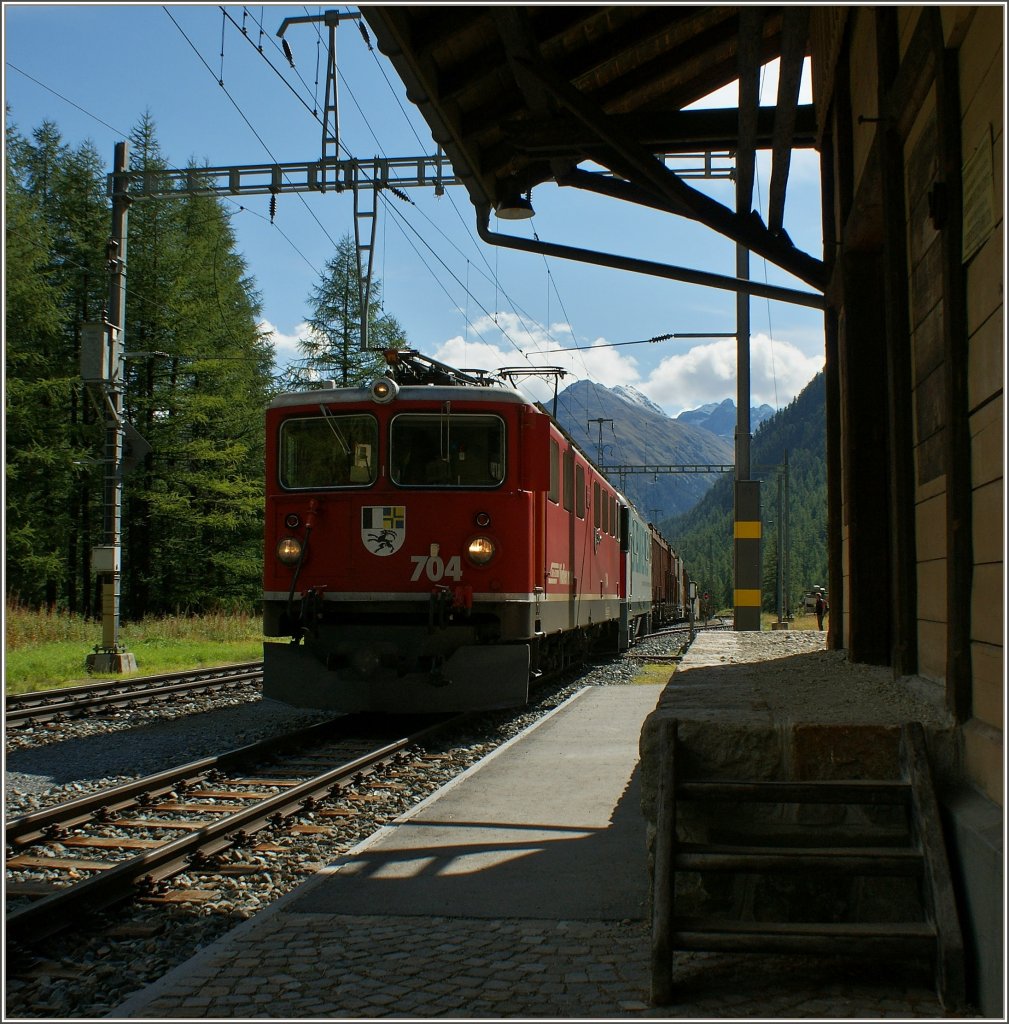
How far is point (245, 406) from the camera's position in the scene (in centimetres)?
3591

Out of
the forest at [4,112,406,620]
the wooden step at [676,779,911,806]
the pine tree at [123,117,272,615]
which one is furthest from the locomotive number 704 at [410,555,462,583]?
the pine tree at [123,117,272,615]

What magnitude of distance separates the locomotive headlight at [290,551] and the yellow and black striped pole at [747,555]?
6.57 m

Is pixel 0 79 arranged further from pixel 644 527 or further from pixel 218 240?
pixel 218 240

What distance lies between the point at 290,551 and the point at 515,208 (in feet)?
13.4

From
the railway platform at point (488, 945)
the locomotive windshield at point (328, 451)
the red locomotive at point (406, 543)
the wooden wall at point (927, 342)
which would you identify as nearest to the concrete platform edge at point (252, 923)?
the railway platform at point (488, 945)

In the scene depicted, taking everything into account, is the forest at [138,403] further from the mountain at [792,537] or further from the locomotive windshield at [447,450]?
the mountain at [792,537]

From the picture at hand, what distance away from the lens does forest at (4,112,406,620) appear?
30.0 meters

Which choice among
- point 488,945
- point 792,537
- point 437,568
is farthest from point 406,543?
point 792,537

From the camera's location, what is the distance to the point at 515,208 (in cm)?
764

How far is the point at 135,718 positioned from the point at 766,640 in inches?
255

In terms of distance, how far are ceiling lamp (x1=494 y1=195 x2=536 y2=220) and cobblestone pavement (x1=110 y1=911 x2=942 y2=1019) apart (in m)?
5.04

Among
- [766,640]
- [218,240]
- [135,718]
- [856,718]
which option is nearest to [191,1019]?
[856,718]

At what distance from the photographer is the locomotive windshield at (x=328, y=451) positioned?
10.2 m

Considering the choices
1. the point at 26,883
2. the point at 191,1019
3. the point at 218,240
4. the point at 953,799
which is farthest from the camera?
the point at 218,240
